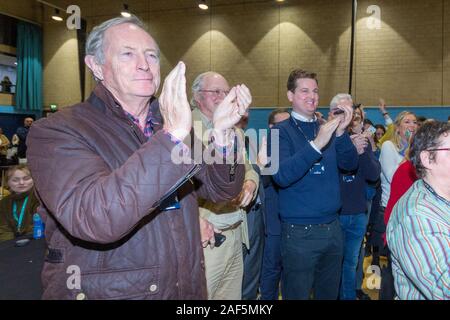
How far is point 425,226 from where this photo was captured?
0.89 metres

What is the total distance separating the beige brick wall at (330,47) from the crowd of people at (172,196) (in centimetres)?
390

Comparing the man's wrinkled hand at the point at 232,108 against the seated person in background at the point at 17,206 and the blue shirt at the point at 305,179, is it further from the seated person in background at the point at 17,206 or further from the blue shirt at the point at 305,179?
the seated person in background at the point at 17,206

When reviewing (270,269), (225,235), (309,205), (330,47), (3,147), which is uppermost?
(330,47)

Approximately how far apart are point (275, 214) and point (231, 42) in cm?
423

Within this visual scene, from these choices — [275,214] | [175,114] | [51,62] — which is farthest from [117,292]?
[51,62]

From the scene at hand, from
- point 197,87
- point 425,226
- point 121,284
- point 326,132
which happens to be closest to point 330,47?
point 197,87

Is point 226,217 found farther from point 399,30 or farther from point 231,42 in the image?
point 399,30

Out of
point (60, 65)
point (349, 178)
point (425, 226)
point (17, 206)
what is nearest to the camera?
point (425, 226)

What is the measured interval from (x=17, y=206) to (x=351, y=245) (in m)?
1.93

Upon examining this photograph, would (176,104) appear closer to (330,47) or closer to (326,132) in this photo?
(326,132)

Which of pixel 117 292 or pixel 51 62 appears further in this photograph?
pixel 51 62

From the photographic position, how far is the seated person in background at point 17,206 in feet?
5.91

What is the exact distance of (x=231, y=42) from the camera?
5.45 metres

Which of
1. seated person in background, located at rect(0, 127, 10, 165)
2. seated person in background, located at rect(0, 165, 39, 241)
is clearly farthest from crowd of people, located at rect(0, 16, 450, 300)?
seated person in background, located at rect(0, 127, 10, 165)
